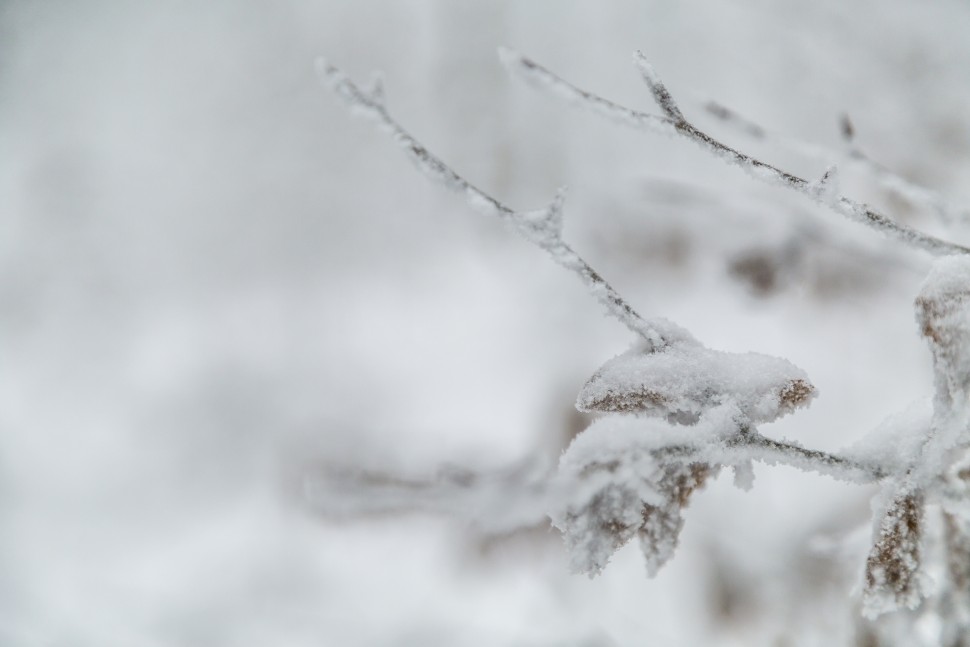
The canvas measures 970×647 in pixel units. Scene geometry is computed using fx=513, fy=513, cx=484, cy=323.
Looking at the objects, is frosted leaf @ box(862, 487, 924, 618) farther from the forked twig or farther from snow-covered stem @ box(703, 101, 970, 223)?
snow-covered stem @ box(703, 101, 970, 223)

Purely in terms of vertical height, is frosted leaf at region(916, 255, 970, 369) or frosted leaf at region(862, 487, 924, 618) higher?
frosted leaf at region(916, 255, 970, 369)

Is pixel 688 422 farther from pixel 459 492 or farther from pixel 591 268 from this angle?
pixel 459 492

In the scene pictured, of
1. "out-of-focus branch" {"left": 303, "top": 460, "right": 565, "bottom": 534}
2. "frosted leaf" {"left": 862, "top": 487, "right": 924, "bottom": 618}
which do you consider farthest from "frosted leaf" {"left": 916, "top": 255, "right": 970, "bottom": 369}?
"out-of-focus branch" {"left": 303, "top": 460, "right": 565, "bottom": 534}

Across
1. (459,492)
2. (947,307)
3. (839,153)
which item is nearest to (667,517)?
(459,492)

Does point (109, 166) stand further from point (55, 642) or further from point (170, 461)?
point (55, 642)

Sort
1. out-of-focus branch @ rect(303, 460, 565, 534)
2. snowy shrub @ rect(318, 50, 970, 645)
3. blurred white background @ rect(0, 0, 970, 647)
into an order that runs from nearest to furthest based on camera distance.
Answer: out-of-focus branch @ rect(303, 460, 565, 534)
snowy shrub @ rect(318, 50, 970, 645)
blurred white background @ rect(0, 0, 970, 647)

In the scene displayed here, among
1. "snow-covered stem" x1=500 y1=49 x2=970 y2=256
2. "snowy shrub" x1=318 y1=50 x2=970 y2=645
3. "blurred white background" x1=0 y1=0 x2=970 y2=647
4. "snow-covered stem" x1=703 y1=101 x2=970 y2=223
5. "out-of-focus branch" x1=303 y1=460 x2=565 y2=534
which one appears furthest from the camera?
"blurred white background" x1=0 y1=0 x2=970 y2=647
